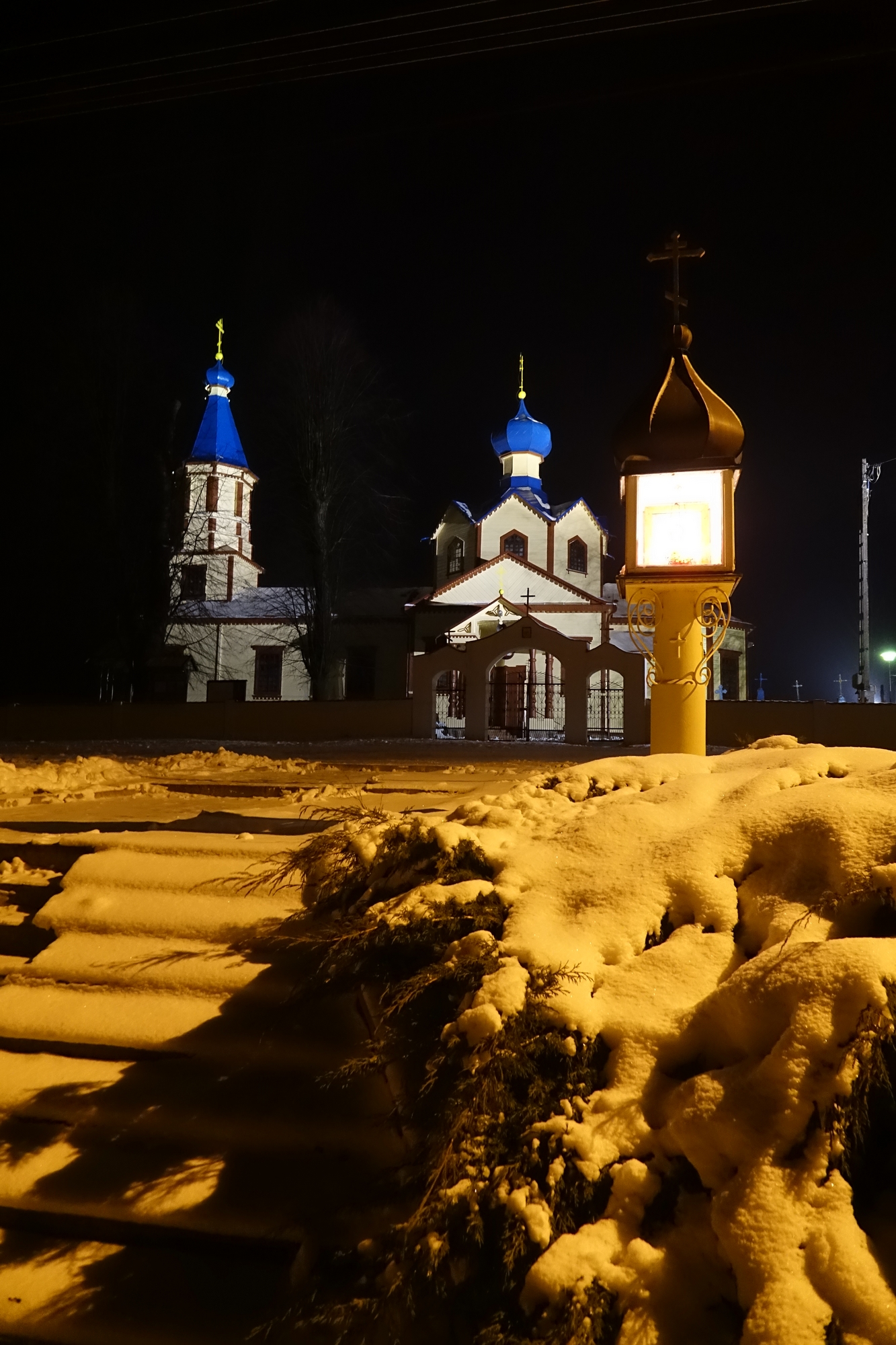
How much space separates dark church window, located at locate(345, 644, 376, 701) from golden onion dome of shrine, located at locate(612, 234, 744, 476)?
3018cm

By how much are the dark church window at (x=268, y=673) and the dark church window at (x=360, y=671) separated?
287 cm

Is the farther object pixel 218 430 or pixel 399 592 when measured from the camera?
pixel 218 430

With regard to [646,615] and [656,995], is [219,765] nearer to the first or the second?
[646,615]

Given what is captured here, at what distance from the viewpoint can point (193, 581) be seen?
32.8 metres

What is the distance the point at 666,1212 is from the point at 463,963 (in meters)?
0.88

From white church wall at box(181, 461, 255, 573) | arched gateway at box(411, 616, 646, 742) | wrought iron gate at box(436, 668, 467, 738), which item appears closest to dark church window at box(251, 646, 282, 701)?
white church wall at box(181, 461, 255, 573)

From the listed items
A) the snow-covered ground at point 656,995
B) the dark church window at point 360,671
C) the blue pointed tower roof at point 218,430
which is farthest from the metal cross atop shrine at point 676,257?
the blue pointed tower roof at point 218,430

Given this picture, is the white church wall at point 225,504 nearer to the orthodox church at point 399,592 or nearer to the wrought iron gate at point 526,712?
the orthodox church at point 399,592

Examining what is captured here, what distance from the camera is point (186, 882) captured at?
412 cm

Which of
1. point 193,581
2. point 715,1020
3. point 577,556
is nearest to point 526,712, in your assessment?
point 577,556

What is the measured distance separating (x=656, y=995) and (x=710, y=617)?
341 cm

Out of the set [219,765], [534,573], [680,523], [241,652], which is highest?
[534,573]

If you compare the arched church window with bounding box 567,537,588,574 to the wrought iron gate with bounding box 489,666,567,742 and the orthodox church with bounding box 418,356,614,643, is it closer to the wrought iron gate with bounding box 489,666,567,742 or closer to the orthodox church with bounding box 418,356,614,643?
the orthodox church with bounding box 418,356,614,643

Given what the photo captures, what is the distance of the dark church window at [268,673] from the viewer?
117 ft
